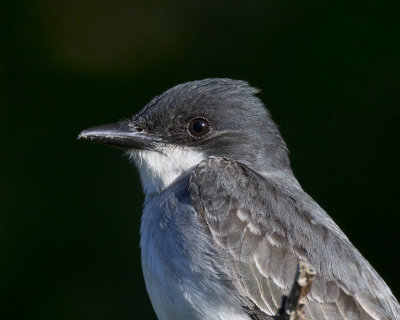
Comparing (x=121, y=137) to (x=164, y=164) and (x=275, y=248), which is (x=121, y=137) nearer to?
(x=164, y=164)

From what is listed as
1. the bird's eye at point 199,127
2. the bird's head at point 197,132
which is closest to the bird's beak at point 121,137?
the bird's head at point 197,132

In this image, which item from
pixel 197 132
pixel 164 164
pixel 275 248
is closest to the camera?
pixel 275 248

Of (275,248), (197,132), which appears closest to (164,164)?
(197,132)

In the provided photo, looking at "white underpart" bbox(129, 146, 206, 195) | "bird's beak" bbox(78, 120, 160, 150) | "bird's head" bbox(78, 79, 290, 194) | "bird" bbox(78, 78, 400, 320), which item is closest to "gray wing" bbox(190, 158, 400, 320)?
"bird" bbox(78, 78, 400, 320)

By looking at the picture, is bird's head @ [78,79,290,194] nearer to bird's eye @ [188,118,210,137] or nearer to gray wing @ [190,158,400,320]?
bird's eye @ [188,118,210,137]

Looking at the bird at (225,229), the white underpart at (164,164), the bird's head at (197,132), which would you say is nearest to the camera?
the bird at (225,229)

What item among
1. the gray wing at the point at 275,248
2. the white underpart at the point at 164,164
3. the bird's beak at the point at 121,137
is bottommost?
the gray wing at the point at 275,248

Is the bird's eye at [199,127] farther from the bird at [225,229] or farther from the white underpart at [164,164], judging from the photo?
the white underpart at [164,164]
